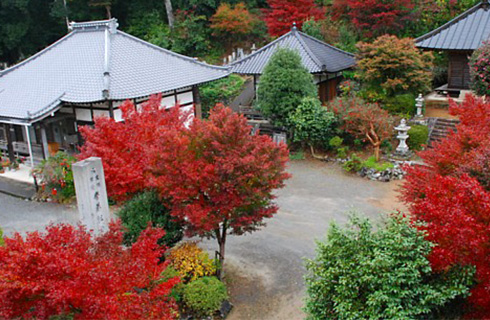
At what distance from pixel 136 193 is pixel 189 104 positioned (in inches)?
431

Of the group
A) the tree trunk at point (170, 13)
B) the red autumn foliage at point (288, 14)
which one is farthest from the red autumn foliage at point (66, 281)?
the tree trunk at point (170, 13)

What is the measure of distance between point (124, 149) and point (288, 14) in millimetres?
21585

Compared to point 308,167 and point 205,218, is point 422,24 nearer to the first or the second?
point 308,167

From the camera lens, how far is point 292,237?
13.3 meters

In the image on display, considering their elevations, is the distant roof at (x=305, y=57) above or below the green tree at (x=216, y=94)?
Answer: above

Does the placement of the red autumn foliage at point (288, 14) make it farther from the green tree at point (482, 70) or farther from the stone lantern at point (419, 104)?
the green tree at point (482, 70)

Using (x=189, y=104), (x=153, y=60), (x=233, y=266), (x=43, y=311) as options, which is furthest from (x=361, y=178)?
(x=43, y=311)

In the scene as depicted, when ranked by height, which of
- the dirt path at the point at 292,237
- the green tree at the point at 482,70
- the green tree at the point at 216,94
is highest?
the green tree at the point at 482,70

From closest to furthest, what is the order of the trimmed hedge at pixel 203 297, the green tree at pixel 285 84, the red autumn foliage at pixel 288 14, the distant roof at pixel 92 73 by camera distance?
the trimmed hedge at pixel 203 297
the distant roof at pixel 92 73
the green tree at pixel 285 84
the red autumn foliage at pixel 288 14

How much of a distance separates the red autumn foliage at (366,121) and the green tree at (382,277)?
413 inches

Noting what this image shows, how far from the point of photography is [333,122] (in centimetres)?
1933

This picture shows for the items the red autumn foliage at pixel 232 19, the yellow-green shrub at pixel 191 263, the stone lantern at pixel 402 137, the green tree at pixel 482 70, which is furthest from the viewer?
the red autumn foliage at pixel 232 19

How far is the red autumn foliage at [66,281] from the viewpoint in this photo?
242 inches

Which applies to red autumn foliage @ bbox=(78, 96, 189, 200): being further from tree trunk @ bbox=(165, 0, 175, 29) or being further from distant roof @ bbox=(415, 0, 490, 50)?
tree trunk @ bbox=(165, 0, 175, 29)
